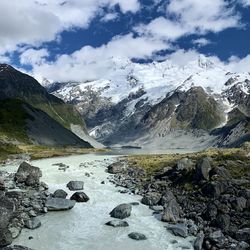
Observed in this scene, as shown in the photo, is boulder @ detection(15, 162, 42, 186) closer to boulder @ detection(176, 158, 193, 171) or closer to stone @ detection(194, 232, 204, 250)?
boulder @ detection(176, 158, 193, 171)

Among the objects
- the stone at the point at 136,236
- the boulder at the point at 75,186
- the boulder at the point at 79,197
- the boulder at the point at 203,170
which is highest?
the boulder at the point at 203,170

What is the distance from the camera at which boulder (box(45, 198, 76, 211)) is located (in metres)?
51.8

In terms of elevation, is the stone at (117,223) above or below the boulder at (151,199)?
below

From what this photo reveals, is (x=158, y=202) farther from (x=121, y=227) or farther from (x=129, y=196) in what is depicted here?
(x=121, y=227)

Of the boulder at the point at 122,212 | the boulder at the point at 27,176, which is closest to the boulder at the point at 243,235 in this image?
the boulder at the point at 122,212

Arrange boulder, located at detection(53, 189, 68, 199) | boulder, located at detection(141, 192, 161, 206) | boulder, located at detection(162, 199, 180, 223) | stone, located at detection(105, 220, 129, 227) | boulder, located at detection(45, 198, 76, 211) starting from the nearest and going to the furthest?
stone, located at detection(105, 220, 129, 227)
boulder, located at detection(162, 199, 180, 223)
boulder, located at detection(45, 198, 76, 211)
boulder, located at detection(141, 192, 161, 206)
boulder, located at detection(53, 189, 68, 199)

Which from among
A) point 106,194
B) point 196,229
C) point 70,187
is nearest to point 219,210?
point 196,229

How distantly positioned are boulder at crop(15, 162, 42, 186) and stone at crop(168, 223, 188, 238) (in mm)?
26701

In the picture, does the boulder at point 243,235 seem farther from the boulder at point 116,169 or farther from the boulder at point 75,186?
the boulder at point 116,169

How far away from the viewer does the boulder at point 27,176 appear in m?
65.3

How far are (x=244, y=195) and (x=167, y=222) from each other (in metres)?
9.20

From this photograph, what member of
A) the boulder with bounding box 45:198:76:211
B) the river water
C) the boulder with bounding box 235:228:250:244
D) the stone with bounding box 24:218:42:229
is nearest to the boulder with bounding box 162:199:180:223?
the river water

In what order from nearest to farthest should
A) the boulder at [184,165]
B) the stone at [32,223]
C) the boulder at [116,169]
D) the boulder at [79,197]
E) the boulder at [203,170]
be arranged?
the stone at [32,223] → the boulder at [79,197] → the boulder at [203,170] → the boulder at [184,165] → the boulder at [116,169]

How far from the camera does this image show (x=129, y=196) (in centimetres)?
6059
